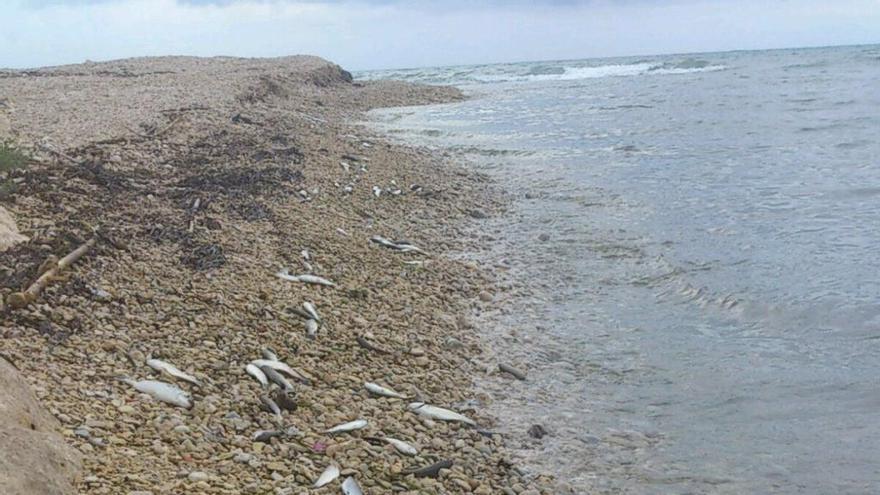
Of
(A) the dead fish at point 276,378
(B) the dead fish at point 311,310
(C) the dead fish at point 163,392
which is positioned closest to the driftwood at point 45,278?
(C) the dead fish at point 163,392

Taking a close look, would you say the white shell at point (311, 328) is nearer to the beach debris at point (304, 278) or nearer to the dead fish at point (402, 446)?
the beach debris at point (304, 278)

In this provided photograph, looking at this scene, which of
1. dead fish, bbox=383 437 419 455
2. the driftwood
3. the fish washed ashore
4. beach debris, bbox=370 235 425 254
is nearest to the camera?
the fish washed ashore

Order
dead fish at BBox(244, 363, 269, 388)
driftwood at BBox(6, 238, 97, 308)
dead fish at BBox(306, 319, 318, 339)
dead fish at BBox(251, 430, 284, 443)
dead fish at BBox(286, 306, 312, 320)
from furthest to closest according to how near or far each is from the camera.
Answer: dead fish at BBox(286, 306, 312, 320) < dead fish at BBox(306, 319, 318, 339) < dead fish at BBox(244, 363, 269, 388) < driftwood at BBox(6, 238, 97, 308) < dead fish at BBox(251, 430, 284, 443)

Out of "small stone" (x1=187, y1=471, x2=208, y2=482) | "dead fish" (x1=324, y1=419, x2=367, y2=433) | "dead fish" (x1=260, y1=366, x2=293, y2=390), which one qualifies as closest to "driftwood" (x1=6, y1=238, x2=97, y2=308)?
"dead fish" (x1=260, y1=366, x2=293, y2=390)

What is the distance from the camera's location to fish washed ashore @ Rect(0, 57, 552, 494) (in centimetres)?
465

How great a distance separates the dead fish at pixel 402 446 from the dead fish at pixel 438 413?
22.5 inches

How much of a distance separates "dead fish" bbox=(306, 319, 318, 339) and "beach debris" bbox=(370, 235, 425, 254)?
3.22m

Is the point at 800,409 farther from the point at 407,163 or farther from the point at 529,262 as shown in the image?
the point at 407,163

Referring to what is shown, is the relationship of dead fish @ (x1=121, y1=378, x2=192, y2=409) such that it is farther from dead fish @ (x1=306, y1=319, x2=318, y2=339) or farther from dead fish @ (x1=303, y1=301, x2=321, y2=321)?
dead fish @ (x1=303, y1=301, x2=321, y2=321)

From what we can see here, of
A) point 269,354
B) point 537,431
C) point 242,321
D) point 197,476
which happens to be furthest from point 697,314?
point 197,476

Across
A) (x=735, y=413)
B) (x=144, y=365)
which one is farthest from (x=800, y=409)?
(x=144, y=365)

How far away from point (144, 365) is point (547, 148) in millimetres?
17160

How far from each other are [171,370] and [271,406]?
0.75 m

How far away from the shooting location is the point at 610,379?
6.88 metres
